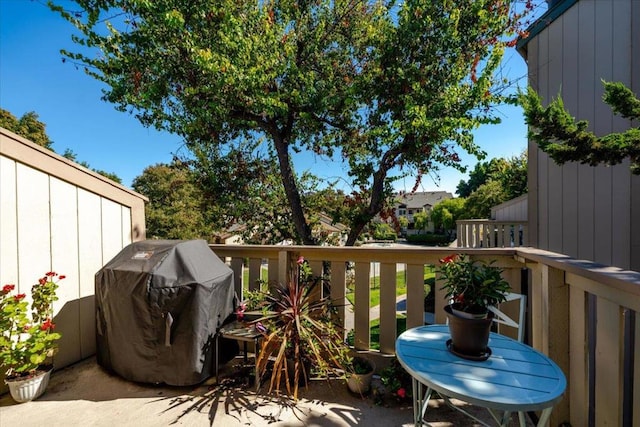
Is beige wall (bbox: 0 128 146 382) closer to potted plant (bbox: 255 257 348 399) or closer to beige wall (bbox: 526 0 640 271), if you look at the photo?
potted plant (bbox: 255 257 348 399)

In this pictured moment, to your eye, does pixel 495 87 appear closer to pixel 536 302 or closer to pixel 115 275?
pixel 536 302

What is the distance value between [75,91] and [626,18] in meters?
8.05

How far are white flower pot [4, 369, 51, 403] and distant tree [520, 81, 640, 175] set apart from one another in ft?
13.2

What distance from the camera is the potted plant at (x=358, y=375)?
2.05 m

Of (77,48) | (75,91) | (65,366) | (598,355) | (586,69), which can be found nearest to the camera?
(598,355)

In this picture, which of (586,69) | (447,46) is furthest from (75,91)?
(586,69)

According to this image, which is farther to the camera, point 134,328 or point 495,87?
point 495,87

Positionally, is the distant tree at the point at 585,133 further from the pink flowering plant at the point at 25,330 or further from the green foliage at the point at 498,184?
the pink flowering plant at the point at 25,330

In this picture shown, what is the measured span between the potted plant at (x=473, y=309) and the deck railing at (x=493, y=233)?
465 cm

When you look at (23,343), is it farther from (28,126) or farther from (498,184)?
(28,126)

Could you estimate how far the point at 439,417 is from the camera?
182cm

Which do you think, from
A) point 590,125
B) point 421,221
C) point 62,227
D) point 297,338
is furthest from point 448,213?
point 62,227

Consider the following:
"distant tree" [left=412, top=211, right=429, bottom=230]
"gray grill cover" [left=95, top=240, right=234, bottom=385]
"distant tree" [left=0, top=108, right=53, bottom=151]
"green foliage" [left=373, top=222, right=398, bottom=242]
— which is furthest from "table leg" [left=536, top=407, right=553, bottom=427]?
"distant tree" [left=412, top=211, right=429, bottom=230]

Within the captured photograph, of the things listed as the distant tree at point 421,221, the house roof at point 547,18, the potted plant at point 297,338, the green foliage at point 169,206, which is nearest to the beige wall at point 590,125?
the house roof at point 547,18
